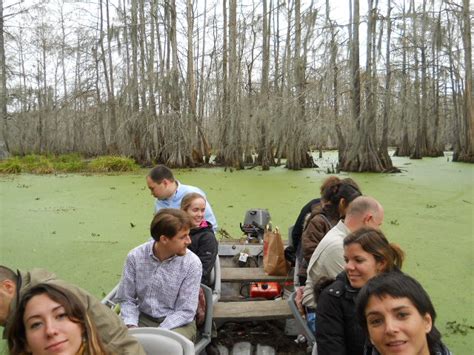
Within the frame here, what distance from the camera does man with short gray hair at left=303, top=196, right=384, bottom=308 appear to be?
2.09 m

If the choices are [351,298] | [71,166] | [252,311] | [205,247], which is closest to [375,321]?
[351,298]

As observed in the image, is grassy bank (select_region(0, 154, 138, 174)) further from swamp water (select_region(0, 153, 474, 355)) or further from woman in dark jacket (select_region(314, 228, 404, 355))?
woman in dark jacket (select_region(314, 228, 404, 355))

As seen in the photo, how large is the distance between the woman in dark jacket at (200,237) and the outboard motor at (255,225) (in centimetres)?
162

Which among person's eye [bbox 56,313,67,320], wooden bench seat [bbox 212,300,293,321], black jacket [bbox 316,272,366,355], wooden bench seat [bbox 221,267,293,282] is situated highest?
person's eye [bbox 56,313,67,320]

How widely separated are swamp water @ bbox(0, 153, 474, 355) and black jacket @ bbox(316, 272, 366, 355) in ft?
3.92

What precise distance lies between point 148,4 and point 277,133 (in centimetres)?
732

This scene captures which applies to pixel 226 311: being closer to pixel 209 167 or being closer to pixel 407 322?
pixel 407 322

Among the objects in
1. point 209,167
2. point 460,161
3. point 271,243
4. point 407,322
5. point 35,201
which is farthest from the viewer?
point 460,161

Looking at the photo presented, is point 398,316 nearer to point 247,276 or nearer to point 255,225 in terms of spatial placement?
point 247,276

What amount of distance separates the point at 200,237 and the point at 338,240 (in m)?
1.03

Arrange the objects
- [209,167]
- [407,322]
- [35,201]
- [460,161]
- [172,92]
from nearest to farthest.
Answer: [407,322] < [35,201] < [172,92] < [209,167] < [460,161]

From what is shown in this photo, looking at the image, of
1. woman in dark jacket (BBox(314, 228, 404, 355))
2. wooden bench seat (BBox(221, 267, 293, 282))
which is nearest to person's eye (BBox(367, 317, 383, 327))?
woman in dark jacket (BBox(314, 228, 404, 355))

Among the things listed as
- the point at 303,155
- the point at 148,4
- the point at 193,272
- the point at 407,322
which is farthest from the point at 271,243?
the point at 148,4

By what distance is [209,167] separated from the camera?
1496cm
